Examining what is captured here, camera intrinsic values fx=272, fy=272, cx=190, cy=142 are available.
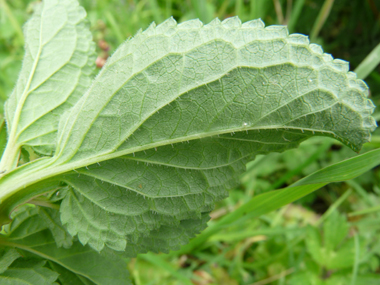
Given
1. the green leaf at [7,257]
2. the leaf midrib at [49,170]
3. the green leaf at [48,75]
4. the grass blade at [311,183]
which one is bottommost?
the grass blade at [311,183]

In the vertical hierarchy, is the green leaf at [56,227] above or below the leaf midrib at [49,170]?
below

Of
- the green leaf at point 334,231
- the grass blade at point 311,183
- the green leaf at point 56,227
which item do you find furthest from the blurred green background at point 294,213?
the green leaf at point 56,227

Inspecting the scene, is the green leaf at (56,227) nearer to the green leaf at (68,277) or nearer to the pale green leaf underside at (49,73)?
the green leaf at (68,277)

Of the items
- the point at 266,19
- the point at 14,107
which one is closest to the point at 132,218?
the point at 14,107

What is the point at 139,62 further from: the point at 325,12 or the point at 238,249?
the point at 325,12

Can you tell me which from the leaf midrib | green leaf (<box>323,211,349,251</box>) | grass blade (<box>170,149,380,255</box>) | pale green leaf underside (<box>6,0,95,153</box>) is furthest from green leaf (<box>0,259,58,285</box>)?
green leaf (<box>323,211,349,251</box>)

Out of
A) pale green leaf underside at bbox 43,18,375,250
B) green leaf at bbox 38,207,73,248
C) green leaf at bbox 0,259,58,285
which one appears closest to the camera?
pale green leaf underside at bbox 43,18,375,250

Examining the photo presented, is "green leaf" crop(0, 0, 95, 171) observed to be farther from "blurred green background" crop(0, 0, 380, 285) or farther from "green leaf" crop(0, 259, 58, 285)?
"blurred green background" crop(0, 0, 380, 285)

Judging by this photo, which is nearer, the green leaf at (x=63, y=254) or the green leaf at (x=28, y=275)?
the green leaf at (x=28, y=275)

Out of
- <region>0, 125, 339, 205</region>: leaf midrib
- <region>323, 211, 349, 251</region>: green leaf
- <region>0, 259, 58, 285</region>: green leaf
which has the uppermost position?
<region>0, 125, 339, 205</region>: leaf midrib
